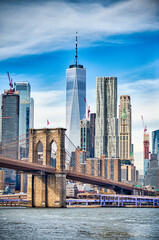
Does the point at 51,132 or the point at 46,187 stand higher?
the point at 51,132

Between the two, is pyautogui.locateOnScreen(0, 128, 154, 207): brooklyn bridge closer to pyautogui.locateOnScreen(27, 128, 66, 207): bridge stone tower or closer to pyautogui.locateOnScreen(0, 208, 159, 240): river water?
pyautogui.locateOnScreen(27, 128, 66, 207): bridge stone tower

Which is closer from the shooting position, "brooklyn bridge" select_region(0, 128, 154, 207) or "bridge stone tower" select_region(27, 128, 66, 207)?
"brooklyn bridge" select_region(0, 128, 154, 207)

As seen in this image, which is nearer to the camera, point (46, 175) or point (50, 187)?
point (50, 187)

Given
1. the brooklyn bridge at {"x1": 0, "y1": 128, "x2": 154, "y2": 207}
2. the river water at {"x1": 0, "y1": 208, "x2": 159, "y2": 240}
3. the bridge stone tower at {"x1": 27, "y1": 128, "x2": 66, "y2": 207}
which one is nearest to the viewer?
the river water at {"x1": 0, "y1": 208, "x2": 159, "y2": 240}

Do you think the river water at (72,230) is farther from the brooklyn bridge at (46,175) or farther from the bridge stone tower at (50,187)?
the bridge stone tower at (50,187)

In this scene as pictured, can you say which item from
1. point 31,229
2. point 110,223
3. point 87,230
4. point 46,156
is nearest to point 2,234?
point 31,229

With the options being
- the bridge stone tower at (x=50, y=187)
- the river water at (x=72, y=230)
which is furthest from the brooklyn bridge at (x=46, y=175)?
the river water at (x=72, y=230)

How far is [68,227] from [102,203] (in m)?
86.8

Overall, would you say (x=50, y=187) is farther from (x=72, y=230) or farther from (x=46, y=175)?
(x=72, y=230)

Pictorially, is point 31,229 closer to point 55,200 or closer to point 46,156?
point 55,200

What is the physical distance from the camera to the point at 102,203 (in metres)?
147

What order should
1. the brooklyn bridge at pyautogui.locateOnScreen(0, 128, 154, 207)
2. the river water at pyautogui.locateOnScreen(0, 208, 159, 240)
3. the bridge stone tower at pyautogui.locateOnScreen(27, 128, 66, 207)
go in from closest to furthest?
the river water at pyautogui.locateOnScreen(0, 208, 159, 240)
the brooklyn bridge at pyautogui.locateOnScreen(0, 128, 154, 207)
the bridge stone tower at pyautogui.locateOnScreen(27, 128, 66, 207)

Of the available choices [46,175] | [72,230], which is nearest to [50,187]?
[46,175]

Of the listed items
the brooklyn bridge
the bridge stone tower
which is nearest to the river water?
the brooklyn bridge
